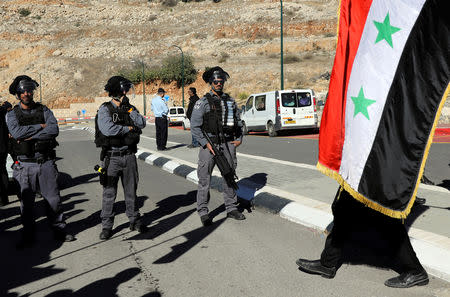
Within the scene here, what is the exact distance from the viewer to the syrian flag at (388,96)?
9.95 feet

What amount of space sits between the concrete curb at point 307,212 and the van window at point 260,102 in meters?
11.1

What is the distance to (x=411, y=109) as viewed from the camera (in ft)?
10.2

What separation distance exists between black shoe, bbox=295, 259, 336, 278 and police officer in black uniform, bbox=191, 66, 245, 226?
78.3 inches

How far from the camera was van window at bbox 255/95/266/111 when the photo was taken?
21.2m

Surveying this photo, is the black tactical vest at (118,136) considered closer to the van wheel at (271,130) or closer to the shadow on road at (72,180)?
the shadow on road at (72,180)

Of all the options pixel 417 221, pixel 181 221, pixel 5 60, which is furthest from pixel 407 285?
pixel 5 60

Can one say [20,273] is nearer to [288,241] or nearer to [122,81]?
[122,81]

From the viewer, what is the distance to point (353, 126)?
336 centimetres

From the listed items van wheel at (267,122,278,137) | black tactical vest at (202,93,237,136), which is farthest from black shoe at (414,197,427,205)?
van wheel at (267,122,278,137)

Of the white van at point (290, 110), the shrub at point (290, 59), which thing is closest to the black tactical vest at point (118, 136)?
the white van at point (290, 110)

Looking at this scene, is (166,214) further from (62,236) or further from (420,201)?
(420,201)

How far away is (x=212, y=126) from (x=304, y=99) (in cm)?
1497

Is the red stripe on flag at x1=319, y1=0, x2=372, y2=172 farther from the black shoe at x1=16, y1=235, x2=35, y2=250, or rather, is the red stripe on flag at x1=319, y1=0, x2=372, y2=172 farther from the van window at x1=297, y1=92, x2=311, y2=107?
the van window at x1=297, y1=92, x2=311, y2=107

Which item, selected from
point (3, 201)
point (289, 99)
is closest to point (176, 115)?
point (289, 99)
